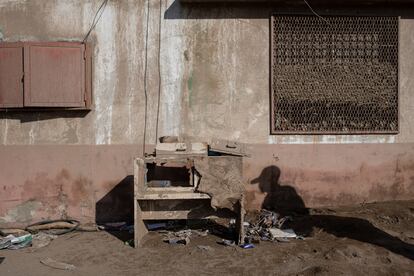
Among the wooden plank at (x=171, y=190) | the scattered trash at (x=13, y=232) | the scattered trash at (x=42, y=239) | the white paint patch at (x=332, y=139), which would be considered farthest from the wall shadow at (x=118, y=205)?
the white paint patch at (x=332, y=139)

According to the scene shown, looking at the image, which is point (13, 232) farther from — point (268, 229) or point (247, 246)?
point (268, 229)

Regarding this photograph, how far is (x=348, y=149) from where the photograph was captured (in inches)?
286

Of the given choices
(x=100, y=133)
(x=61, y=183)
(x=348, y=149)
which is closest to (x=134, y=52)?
(x=100, y=133)

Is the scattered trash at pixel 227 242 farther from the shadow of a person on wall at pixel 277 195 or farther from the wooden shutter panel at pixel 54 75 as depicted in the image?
the wooden shutter panel at pixel 54 75

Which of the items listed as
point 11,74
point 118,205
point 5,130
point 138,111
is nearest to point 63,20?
point 11,74

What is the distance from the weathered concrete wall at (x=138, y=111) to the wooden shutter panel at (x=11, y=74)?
12.6 inches

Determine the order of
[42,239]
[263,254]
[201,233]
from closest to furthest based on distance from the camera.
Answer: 1. [263,254]
2. [42,239]
3. [201,233]

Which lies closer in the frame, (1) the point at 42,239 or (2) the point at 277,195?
(1) the point at 42,239

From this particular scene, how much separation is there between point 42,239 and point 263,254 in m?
3.12

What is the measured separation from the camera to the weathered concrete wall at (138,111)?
6.96m

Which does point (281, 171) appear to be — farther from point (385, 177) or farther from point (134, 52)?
point (134, 52)

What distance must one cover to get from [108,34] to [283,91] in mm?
2942

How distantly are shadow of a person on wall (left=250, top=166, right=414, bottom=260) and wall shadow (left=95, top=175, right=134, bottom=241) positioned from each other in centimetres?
197

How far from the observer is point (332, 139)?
7270mm
